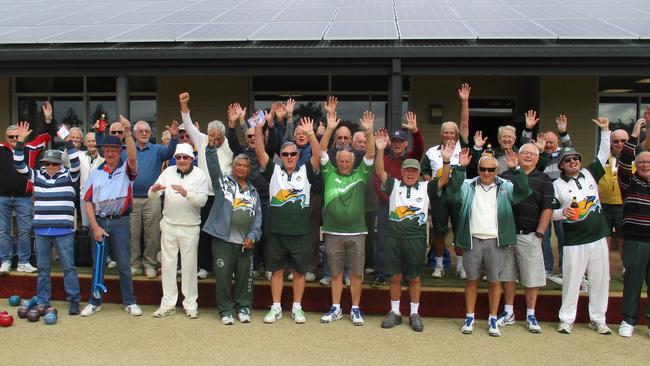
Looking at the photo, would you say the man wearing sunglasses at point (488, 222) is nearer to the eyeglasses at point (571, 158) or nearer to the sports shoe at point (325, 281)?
the eyeglasses at point (571, 158)

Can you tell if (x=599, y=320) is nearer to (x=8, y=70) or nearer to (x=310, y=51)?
(x=310, y=51)

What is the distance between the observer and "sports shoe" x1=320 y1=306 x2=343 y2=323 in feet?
17.0

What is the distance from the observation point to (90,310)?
5414mm

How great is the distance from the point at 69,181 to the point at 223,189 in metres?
1.58

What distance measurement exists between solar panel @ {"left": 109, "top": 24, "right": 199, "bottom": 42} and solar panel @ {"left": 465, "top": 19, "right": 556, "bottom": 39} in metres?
3.98

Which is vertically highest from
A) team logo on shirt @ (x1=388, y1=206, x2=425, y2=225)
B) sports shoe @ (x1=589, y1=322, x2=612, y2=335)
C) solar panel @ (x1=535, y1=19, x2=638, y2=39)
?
solar panel @ (x1=535, y1=19, x2=638, y2=39)

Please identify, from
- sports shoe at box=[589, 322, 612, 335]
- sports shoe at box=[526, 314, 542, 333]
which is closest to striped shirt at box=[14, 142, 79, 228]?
sports shoe at box=[526, 314, 542, 333]

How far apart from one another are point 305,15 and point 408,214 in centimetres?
464

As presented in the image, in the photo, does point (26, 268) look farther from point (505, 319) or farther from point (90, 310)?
point (505, 319)

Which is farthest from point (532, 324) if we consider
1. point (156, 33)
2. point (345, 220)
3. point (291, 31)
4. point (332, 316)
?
point (156, 33)

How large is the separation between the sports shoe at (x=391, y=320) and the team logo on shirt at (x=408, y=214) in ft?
2.99

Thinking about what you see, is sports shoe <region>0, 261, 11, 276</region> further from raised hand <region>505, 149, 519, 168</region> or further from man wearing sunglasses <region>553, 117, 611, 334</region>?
man wearing sunglasses <region>553, 117, 611, 334</region>

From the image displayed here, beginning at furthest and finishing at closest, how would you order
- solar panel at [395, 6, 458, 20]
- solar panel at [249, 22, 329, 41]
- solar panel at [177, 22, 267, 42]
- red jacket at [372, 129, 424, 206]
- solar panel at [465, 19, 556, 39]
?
solar panel at [395, 6, 458, 20]
solar panel at [177, 22, 267, 42]
solar panel at [249, 22, 329, 41]
solar panel at [465, 19, 556, 39]
red jacket at [372, 129, 424, 206]

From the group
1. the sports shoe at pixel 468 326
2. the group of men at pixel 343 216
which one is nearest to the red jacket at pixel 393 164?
the group of men at pixel 343 216
